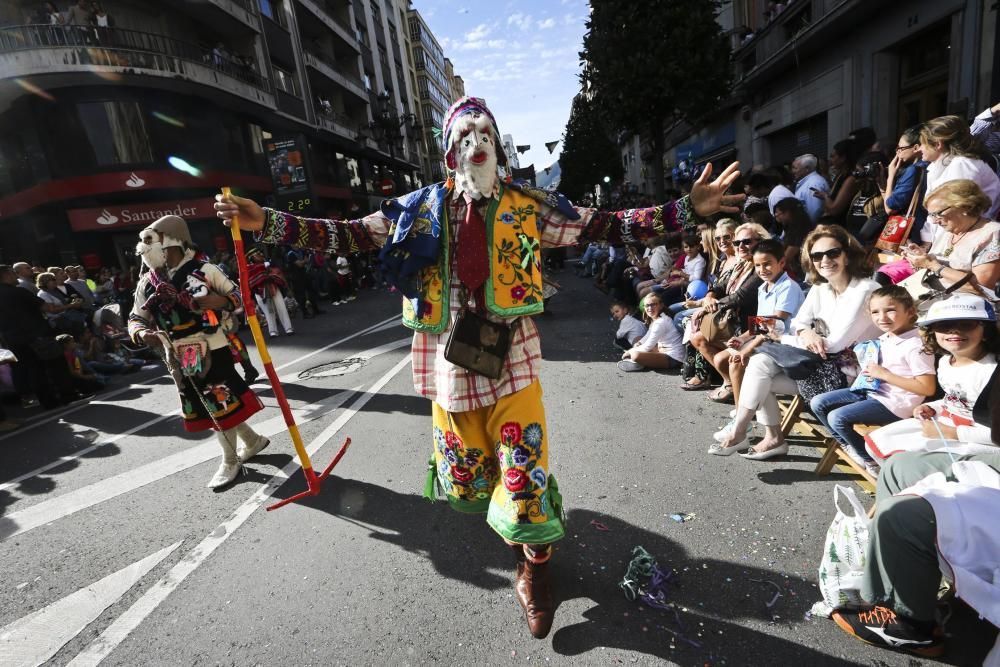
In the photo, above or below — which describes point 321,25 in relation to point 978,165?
above

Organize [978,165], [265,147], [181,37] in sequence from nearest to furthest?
[978,165] < [181,37] < [265,147]

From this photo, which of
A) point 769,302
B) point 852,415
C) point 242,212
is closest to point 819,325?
point 769,302

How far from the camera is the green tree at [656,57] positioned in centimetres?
1277

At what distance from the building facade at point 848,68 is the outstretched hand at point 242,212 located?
6.74 meters

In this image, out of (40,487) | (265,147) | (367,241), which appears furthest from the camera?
(265,147)

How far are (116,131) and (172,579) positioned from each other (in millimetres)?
18026

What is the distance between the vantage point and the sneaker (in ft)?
6.28

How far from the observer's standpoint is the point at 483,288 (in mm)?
2297

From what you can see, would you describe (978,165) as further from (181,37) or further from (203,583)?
(181,37)

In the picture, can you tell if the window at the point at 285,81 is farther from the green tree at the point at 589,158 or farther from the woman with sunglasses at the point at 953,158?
the woman with sunglasses at the point at 953,158

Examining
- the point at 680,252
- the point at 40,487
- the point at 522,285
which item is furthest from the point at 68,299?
the point at 680,252

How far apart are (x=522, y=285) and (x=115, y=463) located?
490cm

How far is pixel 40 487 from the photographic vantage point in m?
4.50

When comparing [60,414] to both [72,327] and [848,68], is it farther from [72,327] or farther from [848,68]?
[848,68]
